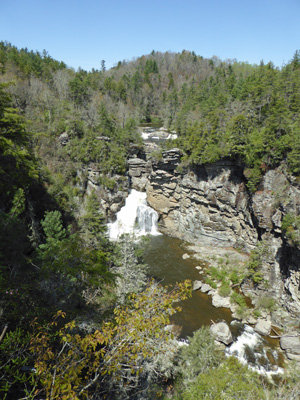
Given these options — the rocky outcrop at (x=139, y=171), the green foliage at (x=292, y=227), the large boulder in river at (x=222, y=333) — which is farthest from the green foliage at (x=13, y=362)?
the rocky outcrop at (x=139, y=171)

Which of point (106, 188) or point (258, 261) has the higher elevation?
point (106, 188)

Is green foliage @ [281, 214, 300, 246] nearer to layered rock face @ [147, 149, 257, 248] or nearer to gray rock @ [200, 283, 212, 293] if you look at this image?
layered rock face @ [147, 149, 257, 248]

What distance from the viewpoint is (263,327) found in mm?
19078

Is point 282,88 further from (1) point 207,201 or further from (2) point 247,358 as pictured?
(2) point 247,358

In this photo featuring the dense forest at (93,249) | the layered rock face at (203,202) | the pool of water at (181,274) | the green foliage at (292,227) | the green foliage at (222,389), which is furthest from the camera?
the layered rock face at (203,202)

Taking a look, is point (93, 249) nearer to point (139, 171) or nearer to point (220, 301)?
point (220, 301)

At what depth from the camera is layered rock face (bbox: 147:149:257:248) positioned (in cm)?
2869

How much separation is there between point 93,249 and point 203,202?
67.2ft

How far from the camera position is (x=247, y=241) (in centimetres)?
2841

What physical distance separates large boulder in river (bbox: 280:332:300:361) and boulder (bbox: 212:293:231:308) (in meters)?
5.03

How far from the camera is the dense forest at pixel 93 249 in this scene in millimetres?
4789

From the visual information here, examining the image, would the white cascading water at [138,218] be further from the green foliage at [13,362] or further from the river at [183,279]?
the green foliage at [13,362]

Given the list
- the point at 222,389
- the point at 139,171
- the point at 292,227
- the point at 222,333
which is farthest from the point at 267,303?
the point at 139,171

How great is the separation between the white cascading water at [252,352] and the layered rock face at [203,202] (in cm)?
1188
